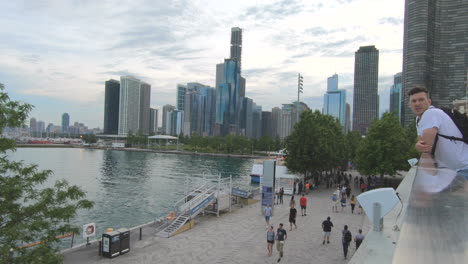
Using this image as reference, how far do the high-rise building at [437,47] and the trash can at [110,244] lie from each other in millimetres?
167096

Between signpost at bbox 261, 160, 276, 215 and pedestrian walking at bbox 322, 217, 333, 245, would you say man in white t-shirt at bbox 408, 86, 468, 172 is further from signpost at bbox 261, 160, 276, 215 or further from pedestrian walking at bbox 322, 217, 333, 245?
signpost at bbox 261, 160, 276, 215

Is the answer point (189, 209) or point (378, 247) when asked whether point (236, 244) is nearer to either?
point (189, 209)

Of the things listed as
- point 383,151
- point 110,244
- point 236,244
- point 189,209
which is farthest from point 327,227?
point 383,151

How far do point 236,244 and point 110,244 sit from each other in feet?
21.6

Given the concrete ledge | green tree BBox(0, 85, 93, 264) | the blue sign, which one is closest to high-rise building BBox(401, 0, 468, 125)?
the blue sign

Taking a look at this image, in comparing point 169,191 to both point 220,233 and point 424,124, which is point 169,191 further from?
point 424,124

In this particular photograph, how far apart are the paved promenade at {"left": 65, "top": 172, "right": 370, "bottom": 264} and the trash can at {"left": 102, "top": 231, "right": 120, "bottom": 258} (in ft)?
0.99

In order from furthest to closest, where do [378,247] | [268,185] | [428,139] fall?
[268,185], [428,139], [378,247]

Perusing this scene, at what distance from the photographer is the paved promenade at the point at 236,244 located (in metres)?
15.9

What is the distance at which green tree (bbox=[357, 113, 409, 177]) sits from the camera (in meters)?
34.7

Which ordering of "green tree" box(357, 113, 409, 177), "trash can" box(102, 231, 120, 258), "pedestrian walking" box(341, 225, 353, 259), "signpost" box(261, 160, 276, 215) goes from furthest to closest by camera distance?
1. "green tree" box(357, 113, 409, 177)
2. "signpost" box(261, 160, 276, 215)
3. "trash can" box(102, 231, 120, 258)
4. "pedestrian walking" box(341, 225, 353, 259)

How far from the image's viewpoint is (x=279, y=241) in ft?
51.5

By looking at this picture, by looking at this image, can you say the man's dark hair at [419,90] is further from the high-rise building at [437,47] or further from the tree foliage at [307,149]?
the high-rise building at [437,47]

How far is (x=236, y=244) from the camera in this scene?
1803 centimetres
